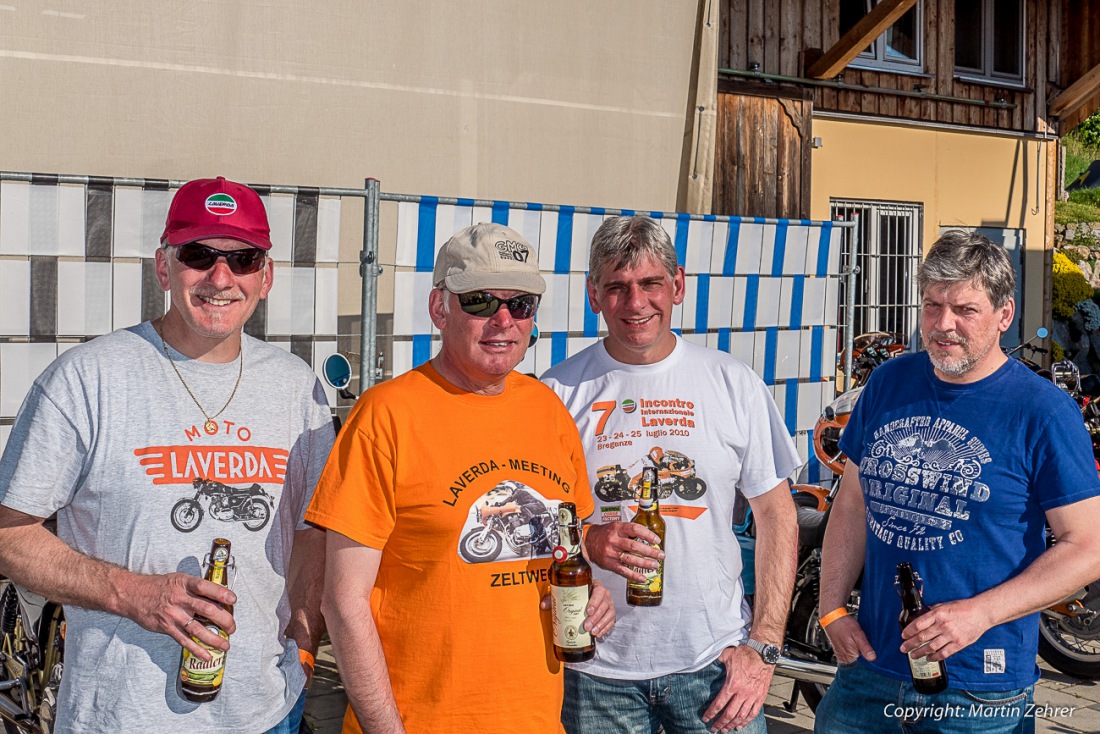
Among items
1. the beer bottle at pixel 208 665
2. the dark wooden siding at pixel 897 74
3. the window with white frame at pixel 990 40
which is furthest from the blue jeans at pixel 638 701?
the window with white frame at pixel 990 40

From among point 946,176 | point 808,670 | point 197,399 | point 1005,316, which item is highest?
point 946,176

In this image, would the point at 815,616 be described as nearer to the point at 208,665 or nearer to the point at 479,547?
the point at 479,547

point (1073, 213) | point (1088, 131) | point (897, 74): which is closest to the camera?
point (897, 74)

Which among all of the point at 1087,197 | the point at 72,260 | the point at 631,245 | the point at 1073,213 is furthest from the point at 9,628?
the point at 1087,197

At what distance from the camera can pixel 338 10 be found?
7152 millimetres

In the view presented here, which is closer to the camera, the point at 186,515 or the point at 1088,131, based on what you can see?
the point at 186,515

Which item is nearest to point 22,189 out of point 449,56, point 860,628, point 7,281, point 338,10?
point 7,281

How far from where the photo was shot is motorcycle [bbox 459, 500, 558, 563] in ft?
8.92

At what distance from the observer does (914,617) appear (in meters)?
3.18

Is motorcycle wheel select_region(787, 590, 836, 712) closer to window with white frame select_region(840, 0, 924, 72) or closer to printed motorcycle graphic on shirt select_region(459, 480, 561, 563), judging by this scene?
printed motorcycle graphic on shirt select_region(459, 480, 561, 563)

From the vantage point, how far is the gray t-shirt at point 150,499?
8.46ft

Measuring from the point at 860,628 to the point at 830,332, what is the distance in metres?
4.93

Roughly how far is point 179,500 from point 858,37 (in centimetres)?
1191

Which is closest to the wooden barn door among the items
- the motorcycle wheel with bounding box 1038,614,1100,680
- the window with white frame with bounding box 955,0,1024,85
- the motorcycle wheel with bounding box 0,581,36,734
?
the window with white frame with bounding box 955,0,1024,85
